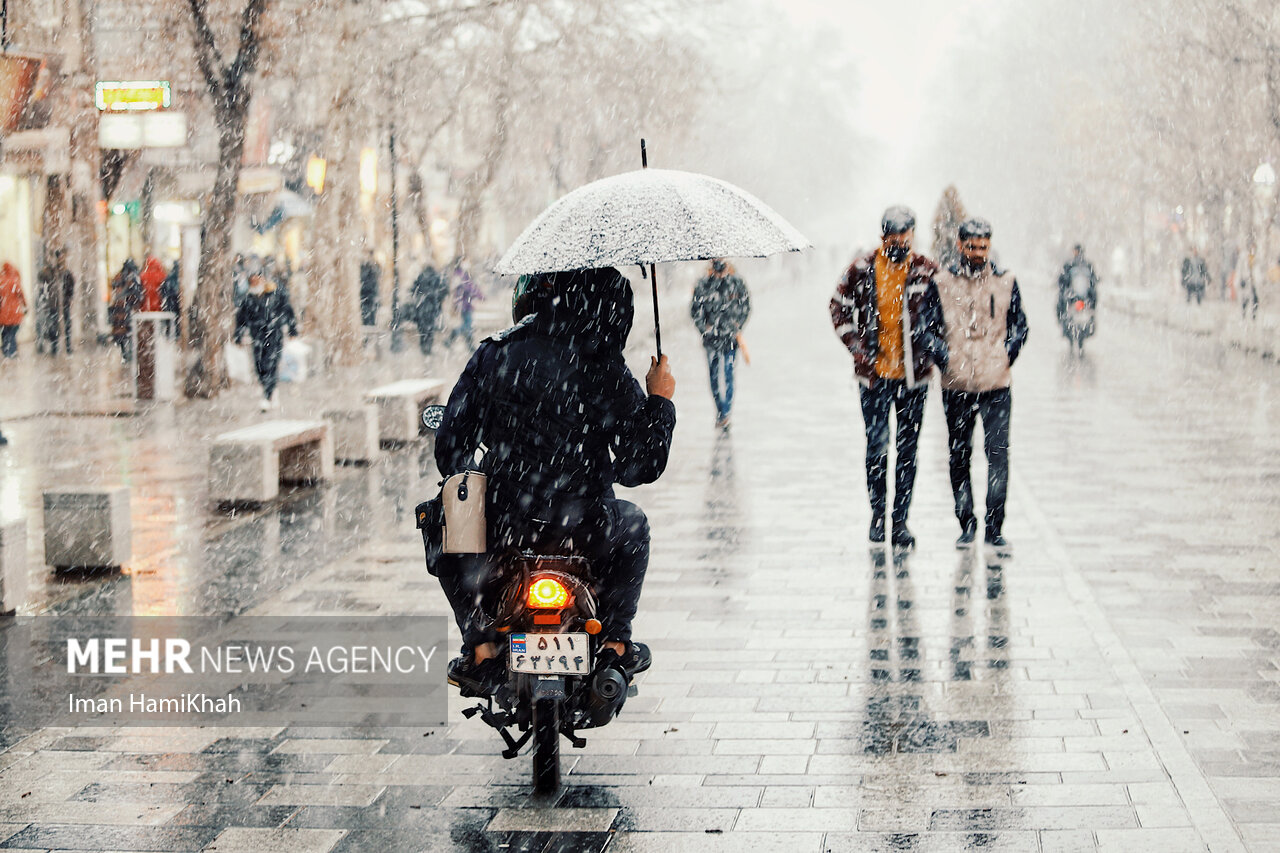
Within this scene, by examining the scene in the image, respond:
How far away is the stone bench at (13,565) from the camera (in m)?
7.74

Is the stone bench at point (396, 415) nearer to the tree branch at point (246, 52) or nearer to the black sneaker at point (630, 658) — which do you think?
the tree branch at point (246, 52)

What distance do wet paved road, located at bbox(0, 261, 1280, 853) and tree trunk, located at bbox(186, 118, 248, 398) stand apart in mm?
9320

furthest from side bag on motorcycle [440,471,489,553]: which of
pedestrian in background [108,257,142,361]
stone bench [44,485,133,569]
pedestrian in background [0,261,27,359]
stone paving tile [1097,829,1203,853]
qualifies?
pedestrian in background [108,257,142,361]

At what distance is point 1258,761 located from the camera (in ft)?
17.4

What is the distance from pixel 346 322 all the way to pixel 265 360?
7203mm

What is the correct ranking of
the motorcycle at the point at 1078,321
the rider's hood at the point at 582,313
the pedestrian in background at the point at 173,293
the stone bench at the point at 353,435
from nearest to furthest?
1. the rider's hood at the point at 582,313
2. the stone bench at the point at 353,435
3. the motorcycle at the point at 1078,321
4. the pedestrian in background at the point at 173,293

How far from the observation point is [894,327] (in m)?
8.92

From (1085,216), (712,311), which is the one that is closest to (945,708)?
(712,311)

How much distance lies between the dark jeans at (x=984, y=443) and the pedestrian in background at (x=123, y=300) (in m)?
20.7

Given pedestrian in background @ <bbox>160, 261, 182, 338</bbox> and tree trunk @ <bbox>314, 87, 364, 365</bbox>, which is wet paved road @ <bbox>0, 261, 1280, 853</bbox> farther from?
pedestrian in background @ <bbox>160, 261, 182, 338</bbox>

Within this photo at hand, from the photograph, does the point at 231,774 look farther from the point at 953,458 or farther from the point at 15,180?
the point at 15,180

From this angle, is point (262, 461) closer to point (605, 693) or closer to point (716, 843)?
point (605, 693)

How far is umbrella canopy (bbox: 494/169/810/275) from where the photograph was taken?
480 cm

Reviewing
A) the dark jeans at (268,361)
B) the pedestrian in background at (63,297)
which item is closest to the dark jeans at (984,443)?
the dark jeans at (268,361)
